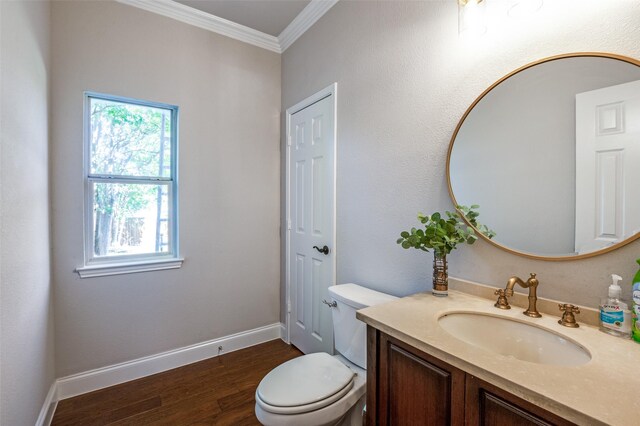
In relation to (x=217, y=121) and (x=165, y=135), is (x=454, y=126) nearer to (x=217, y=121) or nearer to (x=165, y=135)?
(x=217, y=121)

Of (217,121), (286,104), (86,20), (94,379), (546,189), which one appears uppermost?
(86,20)

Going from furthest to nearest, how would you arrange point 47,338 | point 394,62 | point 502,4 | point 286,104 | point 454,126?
point 286,104
point 47,338
point 394,62
point 454,126
point 502,4

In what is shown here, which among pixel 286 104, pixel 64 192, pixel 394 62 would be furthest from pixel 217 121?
pixel 394 62

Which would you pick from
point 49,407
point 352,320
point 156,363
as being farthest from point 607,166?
point 49,407

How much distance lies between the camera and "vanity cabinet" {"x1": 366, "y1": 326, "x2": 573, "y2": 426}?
0.64m

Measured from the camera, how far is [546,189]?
1.03 m

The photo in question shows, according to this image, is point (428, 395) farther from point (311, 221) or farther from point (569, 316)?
point (311, 221)

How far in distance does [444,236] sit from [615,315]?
53cm

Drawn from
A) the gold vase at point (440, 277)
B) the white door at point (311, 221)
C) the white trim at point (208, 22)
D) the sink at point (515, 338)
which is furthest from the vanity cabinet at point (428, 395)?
the white trim at point (208, 22)

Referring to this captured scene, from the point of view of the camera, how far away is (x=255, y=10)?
2229 millimetres

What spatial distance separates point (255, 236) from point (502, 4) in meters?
2.25

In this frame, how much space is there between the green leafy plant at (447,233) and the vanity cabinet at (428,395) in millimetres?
440

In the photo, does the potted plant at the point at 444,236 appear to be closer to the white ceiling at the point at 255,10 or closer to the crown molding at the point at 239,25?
the crown molding at the point at 239,25

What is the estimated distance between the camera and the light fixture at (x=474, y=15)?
1.16 m
